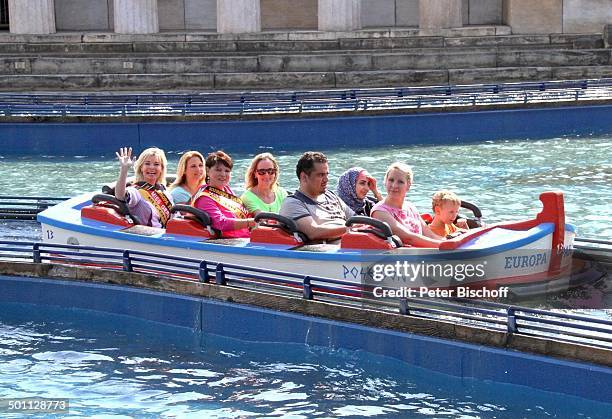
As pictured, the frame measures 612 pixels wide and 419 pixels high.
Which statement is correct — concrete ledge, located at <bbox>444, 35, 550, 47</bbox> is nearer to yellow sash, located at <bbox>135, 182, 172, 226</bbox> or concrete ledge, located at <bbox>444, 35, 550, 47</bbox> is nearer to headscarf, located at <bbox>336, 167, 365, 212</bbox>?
yellow sash, located at <bbox>135, 182, 172, 226</bbox>

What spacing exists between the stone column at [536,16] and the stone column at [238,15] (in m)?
7.88

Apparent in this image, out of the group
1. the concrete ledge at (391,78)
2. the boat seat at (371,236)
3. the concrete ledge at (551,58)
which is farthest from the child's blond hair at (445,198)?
the concrete ledge at (551,58)

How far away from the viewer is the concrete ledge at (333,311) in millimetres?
9492

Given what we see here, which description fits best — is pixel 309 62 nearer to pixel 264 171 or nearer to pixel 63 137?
pixel 63 137

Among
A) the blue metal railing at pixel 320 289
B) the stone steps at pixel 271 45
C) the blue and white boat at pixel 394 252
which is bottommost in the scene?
the blue metal railing at pixel 320 289

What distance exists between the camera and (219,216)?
12008 mm

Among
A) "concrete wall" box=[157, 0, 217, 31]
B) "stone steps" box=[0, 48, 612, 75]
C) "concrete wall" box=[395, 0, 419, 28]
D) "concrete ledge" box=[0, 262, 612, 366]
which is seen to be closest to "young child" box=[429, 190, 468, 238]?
"concrete ledge" box=[0, 262, 612, 366]

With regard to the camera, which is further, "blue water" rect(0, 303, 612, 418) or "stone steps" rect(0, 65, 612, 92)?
"stone steps" rect(0, 65, 612, 92)

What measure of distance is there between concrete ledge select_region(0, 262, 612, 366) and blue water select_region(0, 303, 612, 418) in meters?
0.32

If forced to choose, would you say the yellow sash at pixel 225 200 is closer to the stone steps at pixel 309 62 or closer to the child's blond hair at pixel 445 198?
the child's blond hair at pixel 445 198

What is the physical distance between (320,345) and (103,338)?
228 centimetres

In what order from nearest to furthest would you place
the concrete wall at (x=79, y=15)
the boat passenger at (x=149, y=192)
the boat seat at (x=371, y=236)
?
the boat seat at (x=371, y=236), the boat passenger at (x=149, y=192), the concrete wall at (x=79, y=15)

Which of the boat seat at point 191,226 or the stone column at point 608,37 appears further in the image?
the stone column at point 608,37

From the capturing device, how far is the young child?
445 inches
